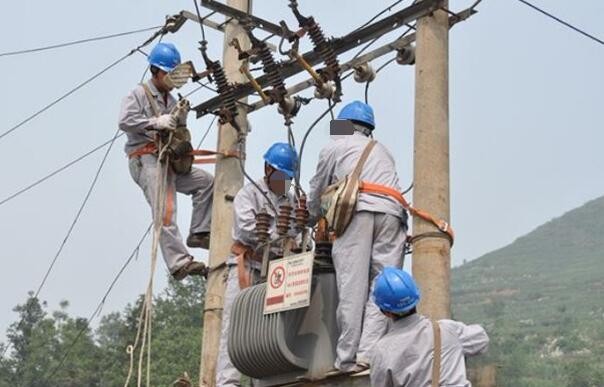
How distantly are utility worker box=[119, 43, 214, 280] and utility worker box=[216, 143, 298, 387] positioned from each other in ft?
3.91

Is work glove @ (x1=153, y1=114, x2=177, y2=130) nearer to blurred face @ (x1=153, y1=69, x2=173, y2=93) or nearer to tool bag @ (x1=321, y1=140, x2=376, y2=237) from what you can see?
blurred face @ (x1=153, y1=69, x2=173, y2=93)

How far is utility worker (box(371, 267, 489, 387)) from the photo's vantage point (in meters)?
6.13

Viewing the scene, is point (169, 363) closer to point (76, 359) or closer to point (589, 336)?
point (76, 359)

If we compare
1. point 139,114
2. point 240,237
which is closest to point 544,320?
point 139,114

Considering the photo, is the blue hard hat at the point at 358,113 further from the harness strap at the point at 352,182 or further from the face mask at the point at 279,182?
the face mask at the point at 279,182

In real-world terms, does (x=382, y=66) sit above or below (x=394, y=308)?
above

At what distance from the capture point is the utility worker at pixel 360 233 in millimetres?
6852

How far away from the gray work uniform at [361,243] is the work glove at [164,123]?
7.94ft

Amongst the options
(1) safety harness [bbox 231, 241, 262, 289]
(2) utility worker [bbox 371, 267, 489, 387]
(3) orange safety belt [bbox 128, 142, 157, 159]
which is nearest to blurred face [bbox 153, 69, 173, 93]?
(3) orange safety belt [bbox 128, 142, 157, 159]

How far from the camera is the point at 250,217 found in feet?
27.8

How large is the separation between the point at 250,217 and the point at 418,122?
1758mm

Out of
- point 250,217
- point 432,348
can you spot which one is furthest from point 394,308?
point 250,217

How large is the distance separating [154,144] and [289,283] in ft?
10.2

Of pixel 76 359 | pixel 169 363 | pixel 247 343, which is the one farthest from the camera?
pixel 76 359
